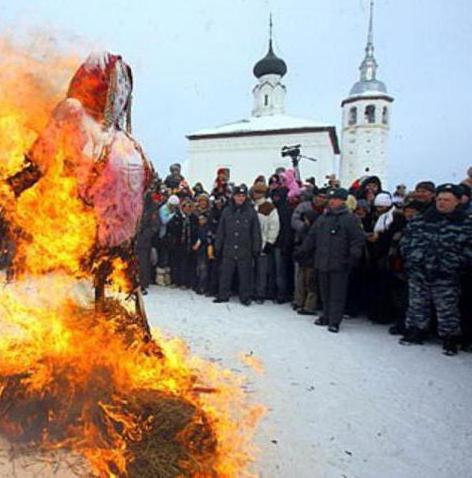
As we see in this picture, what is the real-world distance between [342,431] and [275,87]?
35.8 meters

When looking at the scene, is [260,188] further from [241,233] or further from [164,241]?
[164,241]

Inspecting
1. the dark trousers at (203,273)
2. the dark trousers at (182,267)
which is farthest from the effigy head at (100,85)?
the dark trousers at (182,267)

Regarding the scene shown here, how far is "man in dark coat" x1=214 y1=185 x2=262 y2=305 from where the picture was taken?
7.18 m

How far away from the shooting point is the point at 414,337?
17.3 ft

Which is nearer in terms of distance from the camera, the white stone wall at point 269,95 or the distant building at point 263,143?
the distant building at point 263,143

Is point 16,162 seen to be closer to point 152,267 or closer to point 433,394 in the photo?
point 433,394

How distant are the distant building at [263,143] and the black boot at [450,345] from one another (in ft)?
87.6

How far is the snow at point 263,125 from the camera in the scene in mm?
31972

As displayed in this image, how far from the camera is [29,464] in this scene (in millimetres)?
2479

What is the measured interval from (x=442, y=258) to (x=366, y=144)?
36026mm

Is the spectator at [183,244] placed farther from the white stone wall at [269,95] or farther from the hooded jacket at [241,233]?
the white stone wall at [269,95]

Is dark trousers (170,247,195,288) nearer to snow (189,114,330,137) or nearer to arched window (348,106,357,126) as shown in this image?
snow (189,114,330,137)

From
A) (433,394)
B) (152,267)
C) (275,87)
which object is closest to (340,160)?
(275,87)

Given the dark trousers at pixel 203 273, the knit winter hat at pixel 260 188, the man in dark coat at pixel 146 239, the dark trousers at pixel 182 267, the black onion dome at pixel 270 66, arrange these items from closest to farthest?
the knit winter hat at pixel 260 188
the man in dark coat at pixel 146 239
the dark trousers at pixel 203 273
the dark trousers at pixel 182 267
the black onion dome at pixel 270 66
